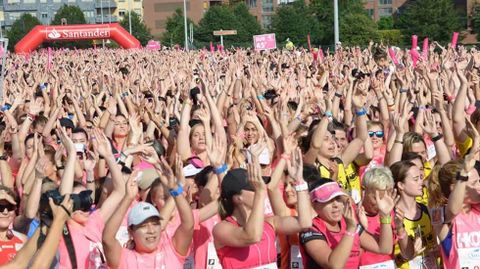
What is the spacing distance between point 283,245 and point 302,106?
12.8ft

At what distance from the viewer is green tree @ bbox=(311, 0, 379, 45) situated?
2418 inches

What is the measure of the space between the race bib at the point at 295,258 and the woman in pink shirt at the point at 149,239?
2.24 ft

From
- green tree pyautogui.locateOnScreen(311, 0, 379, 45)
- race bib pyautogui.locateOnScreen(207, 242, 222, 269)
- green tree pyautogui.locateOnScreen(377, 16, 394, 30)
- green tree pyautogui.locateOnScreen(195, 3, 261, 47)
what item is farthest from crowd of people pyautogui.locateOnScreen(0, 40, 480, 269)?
green tree pyautogui.locateOnScreen(377, 16, 394, 30)

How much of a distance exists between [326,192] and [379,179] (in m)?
0.45

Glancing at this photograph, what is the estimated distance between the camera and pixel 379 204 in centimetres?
A: 539

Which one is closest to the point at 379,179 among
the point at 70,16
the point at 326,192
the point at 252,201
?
the point at 326,192

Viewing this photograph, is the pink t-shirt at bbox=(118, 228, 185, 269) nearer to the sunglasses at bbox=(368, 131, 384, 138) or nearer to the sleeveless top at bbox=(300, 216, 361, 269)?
the sleeveless top at bbox=(300, 216, 361, 269)

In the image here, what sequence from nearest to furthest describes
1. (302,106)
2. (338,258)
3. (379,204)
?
(338,258) → (379,204) → (302,106)

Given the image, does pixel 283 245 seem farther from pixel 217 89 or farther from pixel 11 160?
pixel 217 89

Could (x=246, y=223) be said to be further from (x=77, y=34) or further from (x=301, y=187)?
(x=77, y=34)

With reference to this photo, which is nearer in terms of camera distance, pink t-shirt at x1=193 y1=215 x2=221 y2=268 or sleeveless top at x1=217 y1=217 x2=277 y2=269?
sleeveless top at x1=217 y1=217 x2=277 y2=269

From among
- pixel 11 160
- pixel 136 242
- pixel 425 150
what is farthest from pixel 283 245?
pixel 11 160

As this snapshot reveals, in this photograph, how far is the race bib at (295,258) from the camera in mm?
5492

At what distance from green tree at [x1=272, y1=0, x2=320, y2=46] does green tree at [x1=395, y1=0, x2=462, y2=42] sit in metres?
7.10
